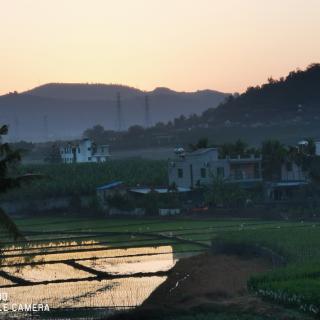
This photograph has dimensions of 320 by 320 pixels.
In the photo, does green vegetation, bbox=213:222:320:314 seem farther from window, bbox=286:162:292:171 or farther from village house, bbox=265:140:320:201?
window, bbox=286:162:292:171

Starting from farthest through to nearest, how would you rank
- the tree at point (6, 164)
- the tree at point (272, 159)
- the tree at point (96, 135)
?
the tree at point (96, 135)
the tree at point (272, 159)
the tree at point (6, 164)

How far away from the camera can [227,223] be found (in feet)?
147

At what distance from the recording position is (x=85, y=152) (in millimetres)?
91625

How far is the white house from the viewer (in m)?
91.7

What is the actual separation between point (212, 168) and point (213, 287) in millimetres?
31932

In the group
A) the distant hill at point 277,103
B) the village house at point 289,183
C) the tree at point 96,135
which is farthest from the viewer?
the tree at point 96,135

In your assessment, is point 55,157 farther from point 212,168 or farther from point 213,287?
point 213,287

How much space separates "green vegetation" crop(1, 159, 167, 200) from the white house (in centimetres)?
1665

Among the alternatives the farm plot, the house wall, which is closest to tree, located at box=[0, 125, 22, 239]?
the farm plot

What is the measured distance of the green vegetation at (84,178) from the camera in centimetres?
5762

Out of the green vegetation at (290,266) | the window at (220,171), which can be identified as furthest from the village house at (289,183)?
the green vegetation at (290,266)

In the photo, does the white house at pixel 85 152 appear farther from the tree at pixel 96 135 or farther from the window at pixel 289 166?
the tree at pixel 96 135

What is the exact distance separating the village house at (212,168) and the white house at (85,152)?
3426 centimetres

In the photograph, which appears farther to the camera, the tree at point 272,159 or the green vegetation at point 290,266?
the tree at point 272,159
